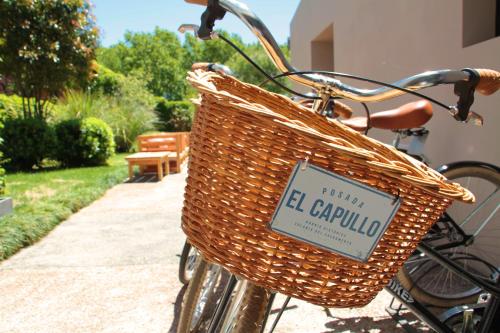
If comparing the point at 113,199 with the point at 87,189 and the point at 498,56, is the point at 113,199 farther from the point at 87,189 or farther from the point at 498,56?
the point at 498,56

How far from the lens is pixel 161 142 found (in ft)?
32.0

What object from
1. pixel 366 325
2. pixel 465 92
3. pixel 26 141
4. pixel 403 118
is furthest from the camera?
pixel 26 141

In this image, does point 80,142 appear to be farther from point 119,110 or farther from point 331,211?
point 331,211

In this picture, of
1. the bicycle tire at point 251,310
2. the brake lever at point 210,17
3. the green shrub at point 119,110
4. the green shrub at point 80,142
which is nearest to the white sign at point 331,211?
the bicycle tire at point 251,310

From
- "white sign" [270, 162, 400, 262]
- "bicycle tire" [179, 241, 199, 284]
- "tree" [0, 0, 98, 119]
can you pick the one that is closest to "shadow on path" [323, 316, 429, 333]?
"bicycle tire" [179, 241, 199, 284]

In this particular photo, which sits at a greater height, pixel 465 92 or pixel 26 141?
pixel 465 92

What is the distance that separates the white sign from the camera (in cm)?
88

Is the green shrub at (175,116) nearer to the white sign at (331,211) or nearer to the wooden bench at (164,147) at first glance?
the wooden bench at (164,147)

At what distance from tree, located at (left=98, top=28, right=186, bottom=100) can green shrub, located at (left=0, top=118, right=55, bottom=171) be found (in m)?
45.6

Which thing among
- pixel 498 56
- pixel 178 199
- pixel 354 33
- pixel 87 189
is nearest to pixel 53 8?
pixel 87 189

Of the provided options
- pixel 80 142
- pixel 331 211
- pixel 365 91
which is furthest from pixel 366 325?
pixel 80 142

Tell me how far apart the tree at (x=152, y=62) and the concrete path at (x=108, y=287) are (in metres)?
51.0

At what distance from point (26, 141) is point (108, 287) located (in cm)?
697

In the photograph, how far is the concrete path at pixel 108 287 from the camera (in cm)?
273
